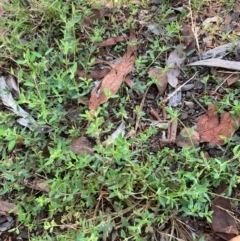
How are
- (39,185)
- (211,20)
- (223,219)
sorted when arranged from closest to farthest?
(223,219) → (39,185) → (211,20)

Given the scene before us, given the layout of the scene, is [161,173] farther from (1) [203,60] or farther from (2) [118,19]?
(2) [118,19]

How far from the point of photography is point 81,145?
2.00 meters

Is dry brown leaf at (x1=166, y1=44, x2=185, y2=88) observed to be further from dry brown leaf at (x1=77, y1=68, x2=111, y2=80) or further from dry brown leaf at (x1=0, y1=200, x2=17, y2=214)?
dry brown leaf at (x1=0, y1=200, x2=17, y2=214)

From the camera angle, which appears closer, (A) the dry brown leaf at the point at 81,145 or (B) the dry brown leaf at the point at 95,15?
(A) the dry brown leaf at the point at 81,145

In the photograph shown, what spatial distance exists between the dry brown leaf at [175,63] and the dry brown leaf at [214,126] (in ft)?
0.72

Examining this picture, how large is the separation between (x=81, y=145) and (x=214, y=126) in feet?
1.91

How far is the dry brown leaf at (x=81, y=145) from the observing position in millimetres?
1983

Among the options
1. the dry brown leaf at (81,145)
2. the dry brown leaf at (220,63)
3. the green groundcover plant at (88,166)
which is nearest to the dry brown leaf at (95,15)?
the green groundcover plant at (88,166)

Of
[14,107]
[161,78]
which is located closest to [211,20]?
[161,78]

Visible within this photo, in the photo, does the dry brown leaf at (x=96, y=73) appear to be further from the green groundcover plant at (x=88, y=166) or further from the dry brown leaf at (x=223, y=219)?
the dry brown leaf at (x=223, y=219)

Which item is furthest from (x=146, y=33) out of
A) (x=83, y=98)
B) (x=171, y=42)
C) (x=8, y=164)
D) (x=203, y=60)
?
(x=8, y=164)

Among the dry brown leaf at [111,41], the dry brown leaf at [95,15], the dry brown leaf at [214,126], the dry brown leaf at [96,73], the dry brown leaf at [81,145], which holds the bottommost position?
the dry brown leaf at [214,126]

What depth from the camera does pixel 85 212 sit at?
6.17ft

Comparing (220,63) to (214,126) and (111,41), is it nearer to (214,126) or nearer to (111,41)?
(214,126)
